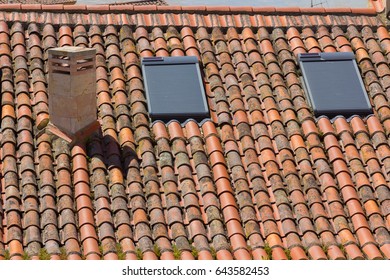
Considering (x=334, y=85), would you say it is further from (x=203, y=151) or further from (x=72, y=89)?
(x=72, y=89)

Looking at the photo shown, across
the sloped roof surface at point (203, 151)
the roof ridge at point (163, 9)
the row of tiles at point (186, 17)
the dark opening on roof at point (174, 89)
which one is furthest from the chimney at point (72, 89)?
the roof ridge at point (163, 9)

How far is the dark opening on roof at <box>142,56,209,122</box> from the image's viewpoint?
36750 mm

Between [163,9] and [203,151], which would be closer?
[203,151]

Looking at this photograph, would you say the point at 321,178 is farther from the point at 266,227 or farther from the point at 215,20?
the point at 215,20

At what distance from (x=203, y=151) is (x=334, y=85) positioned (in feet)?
11.9

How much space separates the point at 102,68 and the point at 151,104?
1558mm

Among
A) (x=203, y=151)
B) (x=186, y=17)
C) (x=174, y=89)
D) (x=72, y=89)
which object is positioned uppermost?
(x=186, y=17)

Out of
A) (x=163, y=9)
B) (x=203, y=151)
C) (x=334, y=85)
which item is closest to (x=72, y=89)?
(x=203, y=151)

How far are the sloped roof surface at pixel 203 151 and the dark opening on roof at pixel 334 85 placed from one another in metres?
0.25

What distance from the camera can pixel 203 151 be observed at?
36.0 m

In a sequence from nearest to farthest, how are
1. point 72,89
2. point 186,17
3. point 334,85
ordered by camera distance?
point 72,89 → point 334,85 → point 186,17

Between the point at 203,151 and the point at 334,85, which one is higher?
the point at 334,85

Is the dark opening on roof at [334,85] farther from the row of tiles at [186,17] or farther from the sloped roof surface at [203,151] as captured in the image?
the row of tiles at [186,17]

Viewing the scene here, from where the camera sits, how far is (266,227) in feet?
113
